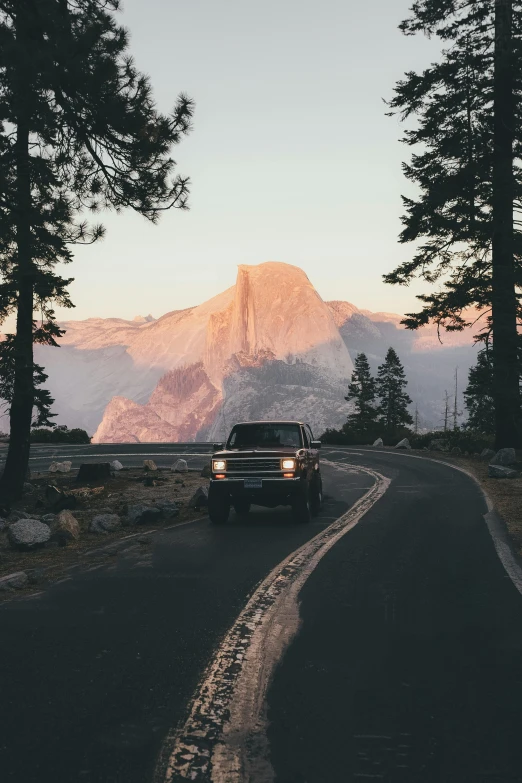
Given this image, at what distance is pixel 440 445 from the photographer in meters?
35.8

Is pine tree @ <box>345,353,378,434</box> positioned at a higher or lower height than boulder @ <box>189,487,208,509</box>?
higher

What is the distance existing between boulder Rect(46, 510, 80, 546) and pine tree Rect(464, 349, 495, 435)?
17080mm

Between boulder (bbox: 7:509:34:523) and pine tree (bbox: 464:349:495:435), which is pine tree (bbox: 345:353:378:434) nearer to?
pine tree (bbox: 464:349:495:435)

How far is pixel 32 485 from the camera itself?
22.2 metres

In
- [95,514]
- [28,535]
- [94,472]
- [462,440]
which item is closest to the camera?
[28,535]

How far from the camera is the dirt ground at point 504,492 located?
11783mm

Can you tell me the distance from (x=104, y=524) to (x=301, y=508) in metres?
3.64

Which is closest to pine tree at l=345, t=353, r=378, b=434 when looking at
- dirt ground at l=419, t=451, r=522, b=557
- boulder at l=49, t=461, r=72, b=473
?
dirt ground at l=419, t=451, r=522, b=557

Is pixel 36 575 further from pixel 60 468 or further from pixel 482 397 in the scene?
pixel 482 397

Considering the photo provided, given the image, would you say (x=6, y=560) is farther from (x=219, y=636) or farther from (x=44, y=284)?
(x=44, y=284)

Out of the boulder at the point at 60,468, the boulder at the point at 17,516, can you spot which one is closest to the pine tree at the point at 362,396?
the boulder at the point at 60,468

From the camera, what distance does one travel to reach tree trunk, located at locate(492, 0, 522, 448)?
2431 centimetres

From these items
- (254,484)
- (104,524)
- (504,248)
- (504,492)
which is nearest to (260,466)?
(254,484)

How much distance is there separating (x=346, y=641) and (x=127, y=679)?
1809mm
